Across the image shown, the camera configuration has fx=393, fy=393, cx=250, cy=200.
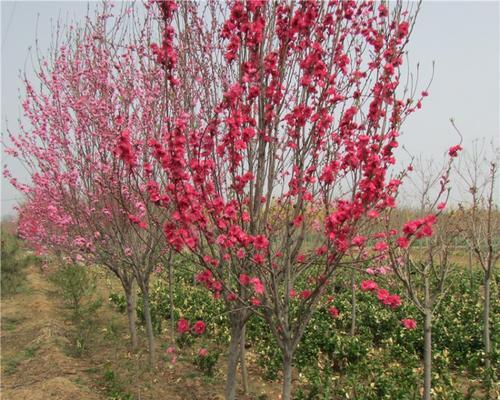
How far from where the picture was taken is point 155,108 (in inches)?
204

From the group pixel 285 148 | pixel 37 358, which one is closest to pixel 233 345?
pixel 285 148

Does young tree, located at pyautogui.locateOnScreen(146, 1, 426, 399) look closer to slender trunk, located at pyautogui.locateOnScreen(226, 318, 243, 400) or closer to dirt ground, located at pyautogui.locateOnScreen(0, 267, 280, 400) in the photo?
slender trunk, located at pyautogui.locateOnScreen(226, 318, 243, 400)

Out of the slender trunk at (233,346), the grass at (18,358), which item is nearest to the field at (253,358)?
the grass at (18,358)

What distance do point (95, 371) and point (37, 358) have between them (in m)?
1.33

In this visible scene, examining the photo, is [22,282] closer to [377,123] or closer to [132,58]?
[132,58]

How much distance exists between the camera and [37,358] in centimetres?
666

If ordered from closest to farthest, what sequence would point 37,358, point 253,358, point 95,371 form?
1. point 95,371
2. point 253,358
3. point 37,358

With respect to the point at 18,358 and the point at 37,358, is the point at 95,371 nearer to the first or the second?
the point at 37,358

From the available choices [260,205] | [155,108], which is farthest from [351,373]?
[155,108]

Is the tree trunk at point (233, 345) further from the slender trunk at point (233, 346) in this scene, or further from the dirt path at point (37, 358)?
the dirt path at point (37, 358)

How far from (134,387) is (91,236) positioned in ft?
7.10

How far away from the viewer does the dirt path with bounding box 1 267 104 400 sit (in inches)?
207

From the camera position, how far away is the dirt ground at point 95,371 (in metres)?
5.25

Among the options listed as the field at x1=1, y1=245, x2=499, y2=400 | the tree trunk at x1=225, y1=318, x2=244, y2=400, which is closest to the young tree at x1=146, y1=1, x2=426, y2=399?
the tree trunk at x1=225, y1=318, x2=244, y2=400
